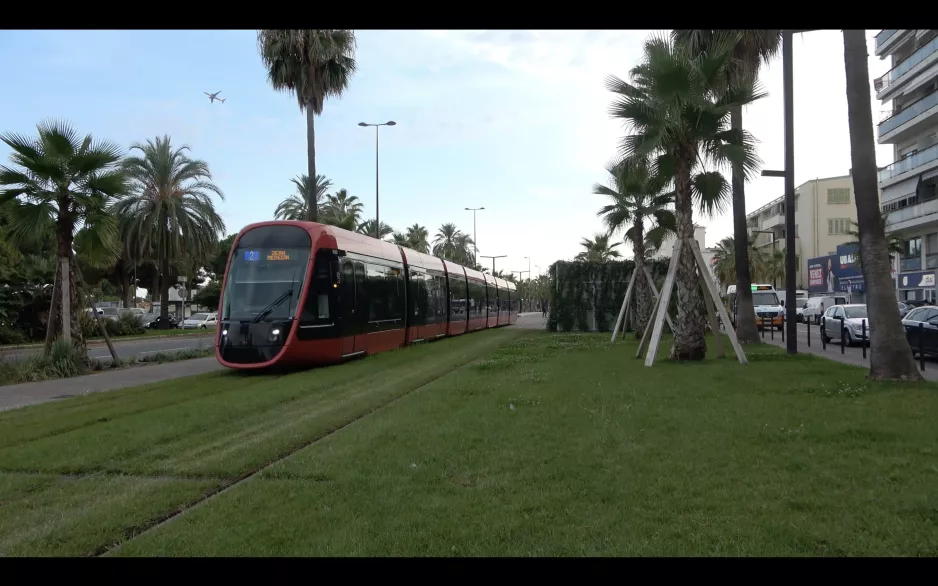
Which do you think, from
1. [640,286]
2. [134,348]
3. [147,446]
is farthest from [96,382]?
[640,286]

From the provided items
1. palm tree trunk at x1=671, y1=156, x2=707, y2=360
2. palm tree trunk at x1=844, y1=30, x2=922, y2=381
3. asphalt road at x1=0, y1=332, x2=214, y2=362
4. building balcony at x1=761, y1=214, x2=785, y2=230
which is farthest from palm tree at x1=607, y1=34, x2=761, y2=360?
building balcony at x1=761, y1=214, x2=785, y2=230

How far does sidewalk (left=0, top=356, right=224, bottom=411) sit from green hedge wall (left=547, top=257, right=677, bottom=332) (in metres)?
17.7

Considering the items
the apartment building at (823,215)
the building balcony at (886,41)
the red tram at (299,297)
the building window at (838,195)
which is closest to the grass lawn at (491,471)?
the red tram at (299,297)

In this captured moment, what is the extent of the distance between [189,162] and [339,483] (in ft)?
123

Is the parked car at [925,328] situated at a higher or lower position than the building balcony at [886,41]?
lower

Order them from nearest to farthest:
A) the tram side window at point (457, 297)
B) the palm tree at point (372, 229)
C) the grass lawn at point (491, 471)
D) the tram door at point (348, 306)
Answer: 1. the grass lawn at point (491, 471)
2. the tram door at point (348, 306)
3. the tram side window at point (457, 297)
4. the palm tree at point (372, 229)

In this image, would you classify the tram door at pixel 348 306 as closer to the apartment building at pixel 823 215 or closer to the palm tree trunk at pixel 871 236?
the palm tree trunk at pixel 871 236

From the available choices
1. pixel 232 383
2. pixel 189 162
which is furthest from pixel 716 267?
pixel 232 383

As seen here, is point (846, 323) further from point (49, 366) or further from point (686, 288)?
point (49, 366)

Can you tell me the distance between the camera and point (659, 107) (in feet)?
52.6

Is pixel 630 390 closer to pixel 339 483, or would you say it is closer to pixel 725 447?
pixel 725 447

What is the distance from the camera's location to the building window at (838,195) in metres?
68.4

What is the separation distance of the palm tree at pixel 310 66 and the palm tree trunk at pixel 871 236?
18.7m

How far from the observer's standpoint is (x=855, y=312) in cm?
2542
